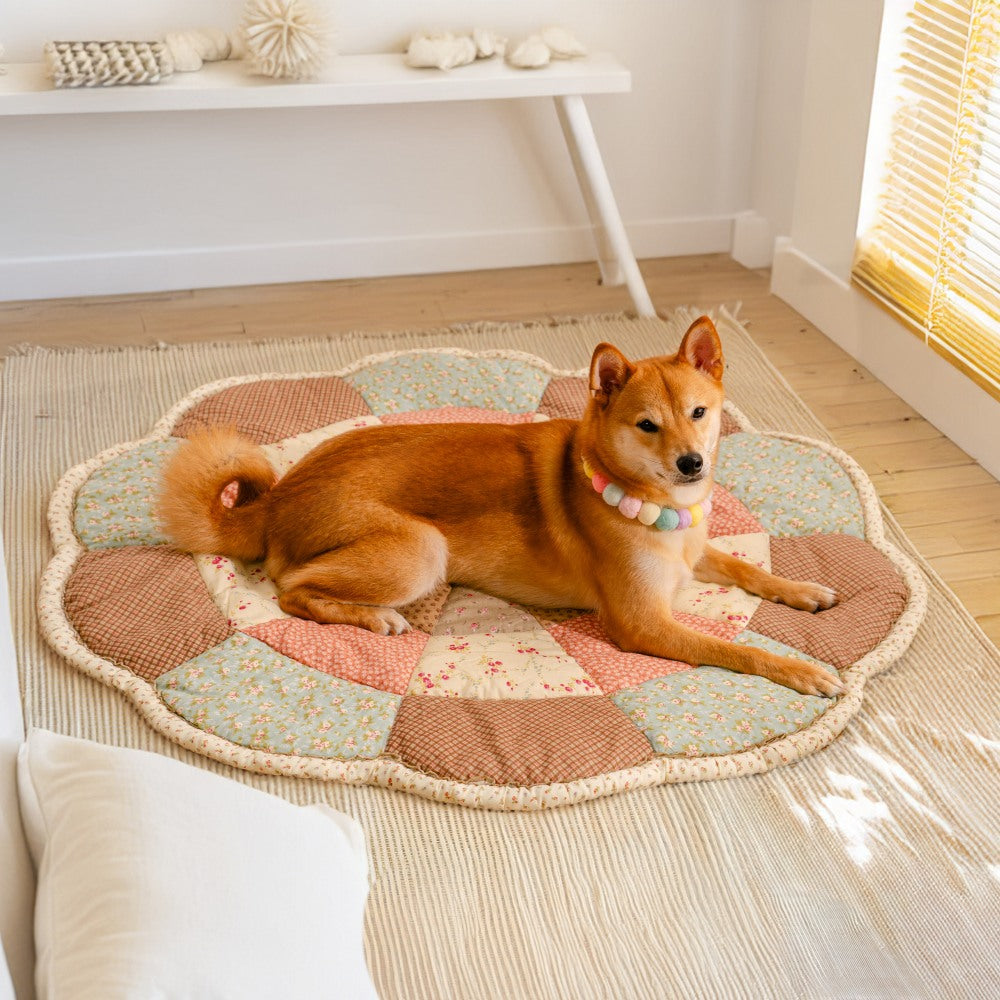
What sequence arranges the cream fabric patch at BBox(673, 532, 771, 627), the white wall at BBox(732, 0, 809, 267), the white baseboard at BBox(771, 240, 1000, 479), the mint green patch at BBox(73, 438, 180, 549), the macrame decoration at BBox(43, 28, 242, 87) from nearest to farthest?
1. the cream fabric patch at BBox(673, 532, 771, 627)
2. the mint green patch at BBox(73, 438, 180, 549)
3. the white baseboard at BBox(771, 240, 1000, 479)
4. the macrame decoration at BBox(43, 28, 242, 87)
5. the white wall at BBox(732, 0, 809, 267)

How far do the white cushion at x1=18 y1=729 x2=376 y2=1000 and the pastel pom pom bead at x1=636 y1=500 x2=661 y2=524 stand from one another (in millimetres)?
900

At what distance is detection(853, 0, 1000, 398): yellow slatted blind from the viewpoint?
2.64 metres

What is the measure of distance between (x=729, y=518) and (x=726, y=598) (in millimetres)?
264

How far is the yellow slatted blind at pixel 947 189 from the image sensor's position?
2.64 m

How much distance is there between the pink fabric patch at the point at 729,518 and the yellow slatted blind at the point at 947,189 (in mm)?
674

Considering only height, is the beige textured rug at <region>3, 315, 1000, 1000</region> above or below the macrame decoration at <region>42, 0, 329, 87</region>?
below

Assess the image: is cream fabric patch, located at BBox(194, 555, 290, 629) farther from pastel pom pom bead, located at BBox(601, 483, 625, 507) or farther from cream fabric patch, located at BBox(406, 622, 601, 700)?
pastel pom pom bead, located at BBox(601, 483, 625, 507)

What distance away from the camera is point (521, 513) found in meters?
2.08

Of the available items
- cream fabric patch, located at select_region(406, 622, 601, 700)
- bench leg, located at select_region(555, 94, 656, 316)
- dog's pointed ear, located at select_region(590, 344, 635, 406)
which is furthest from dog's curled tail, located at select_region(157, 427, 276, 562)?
bench leg, located at select_region(555, 94, 656, 316)

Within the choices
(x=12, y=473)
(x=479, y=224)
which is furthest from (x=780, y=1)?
(x=12, y=473)

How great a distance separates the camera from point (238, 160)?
11.3 ft

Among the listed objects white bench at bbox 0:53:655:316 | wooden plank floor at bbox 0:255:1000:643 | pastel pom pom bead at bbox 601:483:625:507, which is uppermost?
white bench at bbox 0:53:655:316

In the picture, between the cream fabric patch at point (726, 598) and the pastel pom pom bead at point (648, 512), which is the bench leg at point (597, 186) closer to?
the cream fabric patch at point (726, 598)

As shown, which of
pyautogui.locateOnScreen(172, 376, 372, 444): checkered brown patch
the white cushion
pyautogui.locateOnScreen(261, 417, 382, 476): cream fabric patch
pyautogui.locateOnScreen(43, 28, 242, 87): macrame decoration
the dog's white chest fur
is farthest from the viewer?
pyautogui.locateOnScreen(43, 28, 242, 87): macrame decoration
